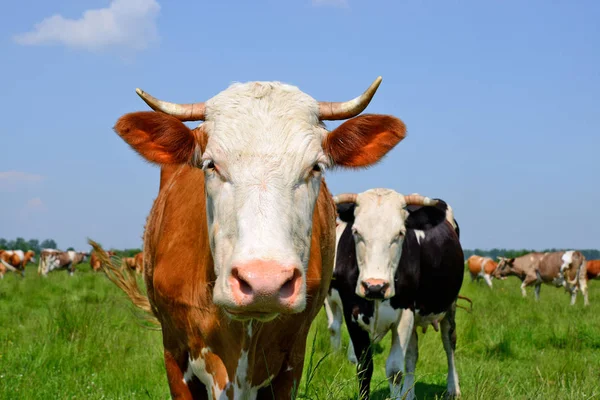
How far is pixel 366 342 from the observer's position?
5977 mm

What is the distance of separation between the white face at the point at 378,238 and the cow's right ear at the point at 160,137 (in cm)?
277

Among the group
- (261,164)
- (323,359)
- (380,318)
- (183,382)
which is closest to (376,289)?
(380,318)

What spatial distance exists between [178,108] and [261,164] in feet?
2.37

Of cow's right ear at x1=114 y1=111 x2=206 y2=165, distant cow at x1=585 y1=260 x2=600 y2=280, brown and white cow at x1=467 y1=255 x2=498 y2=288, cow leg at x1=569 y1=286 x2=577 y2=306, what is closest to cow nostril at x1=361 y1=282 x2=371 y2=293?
cow's right ear at x1=114 y1=111 x2=206 y2=165

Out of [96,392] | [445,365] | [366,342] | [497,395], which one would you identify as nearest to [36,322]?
[96,392]

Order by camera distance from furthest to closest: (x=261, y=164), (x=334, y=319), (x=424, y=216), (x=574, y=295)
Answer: (x=574, y=295) → (x=334, y=319) → (x=424, y=216) → (x=261, y=164)

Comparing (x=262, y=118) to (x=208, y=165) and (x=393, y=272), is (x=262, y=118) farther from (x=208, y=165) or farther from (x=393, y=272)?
(x=393, y=272)

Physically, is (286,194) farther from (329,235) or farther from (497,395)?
(497,395)

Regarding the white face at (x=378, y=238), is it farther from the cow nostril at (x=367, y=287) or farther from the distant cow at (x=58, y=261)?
the distant cow at (x=58, y=261)

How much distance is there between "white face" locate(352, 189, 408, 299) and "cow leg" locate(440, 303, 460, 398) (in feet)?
5.23

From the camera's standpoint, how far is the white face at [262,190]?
2273 millimetres

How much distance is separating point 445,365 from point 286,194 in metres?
5.70

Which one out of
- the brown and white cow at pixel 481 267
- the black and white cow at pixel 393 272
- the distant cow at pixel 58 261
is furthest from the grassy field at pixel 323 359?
the distant cow at pixel 58 261

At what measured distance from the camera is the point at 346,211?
625 cm
